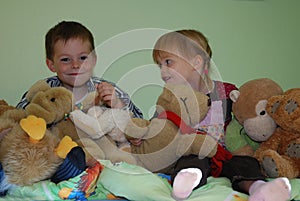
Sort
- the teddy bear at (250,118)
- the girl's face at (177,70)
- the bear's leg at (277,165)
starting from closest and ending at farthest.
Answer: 1. the bear's leg at (277,165)
2. the teddy bear at (250,118)
3. the girl's face at (177,70)

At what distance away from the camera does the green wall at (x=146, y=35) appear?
1813 mm

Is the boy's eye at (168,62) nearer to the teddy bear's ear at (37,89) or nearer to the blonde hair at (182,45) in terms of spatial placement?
the blonde hair at (182,45)

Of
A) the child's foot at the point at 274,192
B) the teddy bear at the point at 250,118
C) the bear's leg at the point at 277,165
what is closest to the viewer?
the child's foot at the point at 274,192

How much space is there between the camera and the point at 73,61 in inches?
61.2

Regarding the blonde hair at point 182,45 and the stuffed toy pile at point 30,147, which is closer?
the stuffed toy pile at point 30,147

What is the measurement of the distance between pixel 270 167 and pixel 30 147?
624 mm

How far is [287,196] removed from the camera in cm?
104

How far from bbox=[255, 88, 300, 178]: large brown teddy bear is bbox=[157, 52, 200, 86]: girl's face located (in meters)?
0.28

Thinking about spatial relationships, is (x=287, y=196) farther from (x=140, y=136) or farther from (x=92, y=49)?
(x=92, y=49)

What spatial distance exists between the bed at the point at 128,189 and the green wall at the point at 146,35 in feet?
1.64

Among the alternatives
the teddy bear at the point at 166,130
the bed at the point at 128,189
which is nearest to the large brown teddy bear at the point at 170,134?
the teddy bear at the point at 166,130

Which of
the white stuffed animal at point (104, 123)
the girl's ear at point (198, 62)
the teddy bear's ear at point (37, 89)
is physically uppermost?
the girl's ear at point (198, 62)

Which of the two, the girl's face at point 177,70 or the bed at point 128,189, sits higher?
the girl's face at point 177,70

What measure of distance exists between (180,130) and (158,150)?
82mm
